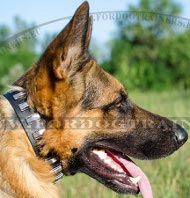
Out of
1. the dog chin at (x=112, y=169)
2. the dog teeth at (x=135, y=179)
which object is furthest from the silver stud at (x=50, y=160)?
the dog teeth at (x=135, y=179)

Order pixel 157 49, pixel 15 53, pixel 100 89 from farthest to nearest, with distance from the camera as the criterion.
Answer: pixel 157 49
pixel 15 53
pixel 100 89

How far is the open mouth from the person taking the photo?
147 inches

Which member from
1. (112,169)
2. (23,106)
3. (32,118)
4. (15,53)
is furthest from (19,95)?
(15,53)

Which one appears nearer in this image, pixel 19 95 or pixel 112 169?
pixel 19 95

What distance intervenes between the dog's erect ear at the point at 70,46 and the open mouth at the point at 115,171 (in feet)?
2.51

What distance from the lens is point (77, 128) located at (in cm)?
353

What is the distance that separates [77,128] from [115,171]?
0.57m

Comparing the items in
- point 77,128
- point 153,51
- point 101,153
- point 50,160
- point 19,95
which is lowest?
point 153,51

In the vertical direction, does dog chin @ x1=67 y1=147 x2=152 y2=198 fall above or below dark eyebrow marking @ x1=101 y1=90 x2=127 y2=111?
below

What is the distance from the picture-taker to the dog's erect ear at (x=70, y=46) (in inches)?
124

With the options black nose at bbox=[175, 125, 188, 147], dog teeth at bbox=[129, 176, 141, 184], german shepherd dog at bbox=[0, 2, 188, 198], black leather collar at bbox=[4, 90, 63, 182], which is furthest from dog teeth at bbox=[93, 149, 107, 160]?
black nose at bbox=[175, 125, 188, 147]

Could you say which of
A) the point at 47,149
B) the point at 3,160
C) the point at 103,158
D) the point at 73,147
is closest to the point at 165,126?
the point at 103,158

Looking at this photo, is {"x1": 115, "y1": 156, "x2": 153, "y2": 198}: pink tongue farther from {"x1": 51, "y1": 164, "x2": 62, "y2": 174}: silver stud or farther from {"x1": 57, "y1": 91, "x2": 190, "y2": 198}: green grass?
{"x1": 57, "y1": 91, "x2": 190, "y2": 198}: green grass

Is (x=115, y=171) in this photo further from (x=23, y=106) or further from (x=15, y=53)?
(x=15, y=53)
